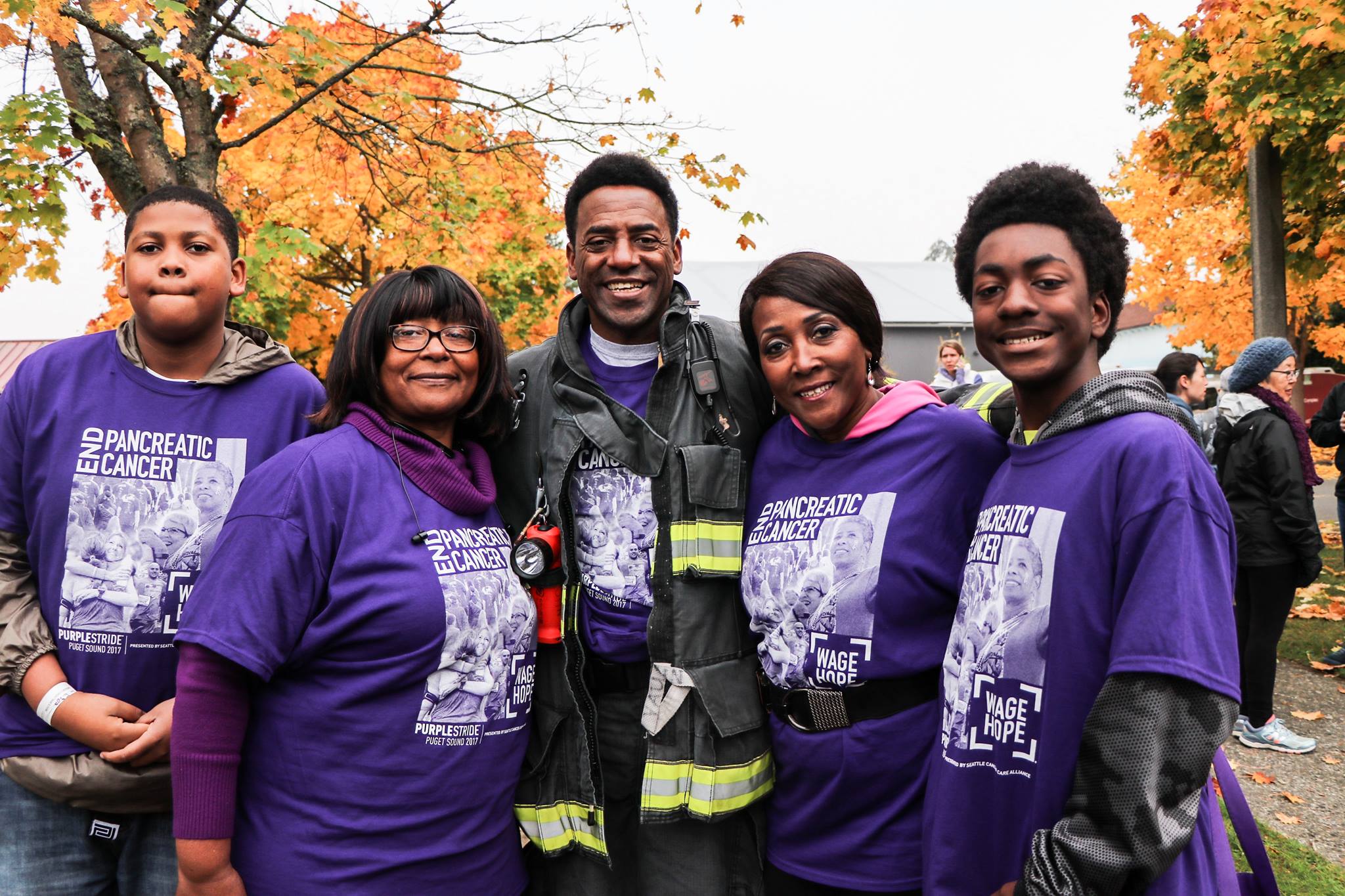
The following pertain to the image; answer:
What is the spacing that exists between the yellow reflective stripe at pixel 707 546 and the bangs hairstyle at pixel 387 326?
0.67 meters

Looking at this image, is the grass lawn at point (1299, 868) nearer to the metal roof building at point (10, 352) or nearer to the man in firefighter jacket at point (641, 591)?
the man in firefighter jacket at point (641, 591)

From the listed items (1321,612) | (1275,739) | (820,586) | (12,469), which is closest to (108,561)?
(12,469)

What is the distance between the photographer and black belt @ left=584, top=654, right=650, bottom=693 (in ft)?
8.43

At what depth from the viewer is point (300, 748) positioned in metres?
2.03

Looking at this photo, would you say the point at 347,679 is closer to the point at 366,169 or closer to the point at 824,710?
the point at 824,710

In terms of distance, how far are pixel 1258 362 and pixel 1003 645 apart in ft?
16.3

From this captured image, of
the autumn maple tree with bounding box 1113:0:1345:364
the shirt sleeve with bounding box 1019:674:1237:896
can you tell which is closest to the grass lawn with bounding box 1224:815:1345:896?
the shirt sleeve with bounding box 1019:674:1237:896

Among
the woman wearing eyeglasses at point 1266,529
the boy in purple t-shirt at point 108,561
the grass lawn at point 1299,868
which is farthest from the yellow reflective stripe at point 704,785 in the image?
the woman wearing eyeglasses at point 1266,529

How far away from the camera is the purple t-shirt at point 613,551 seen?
2.57 metres

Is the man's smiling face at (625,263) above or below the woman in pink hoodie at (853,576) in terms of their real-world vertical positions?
above

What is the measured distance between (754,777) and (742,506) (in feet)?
2.38

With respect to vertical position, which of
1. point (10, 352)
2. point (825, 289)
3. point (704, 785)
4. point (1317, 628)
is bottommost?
point (1317, 628)

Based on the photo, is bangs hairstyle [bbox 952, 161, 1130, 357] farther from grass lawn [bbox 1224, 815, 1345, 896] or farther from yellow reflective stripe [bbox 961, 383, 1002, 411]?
grass lawn [bbox 1224, 815, 1345, 896]

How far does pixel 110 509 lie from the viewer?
7.27 feet
